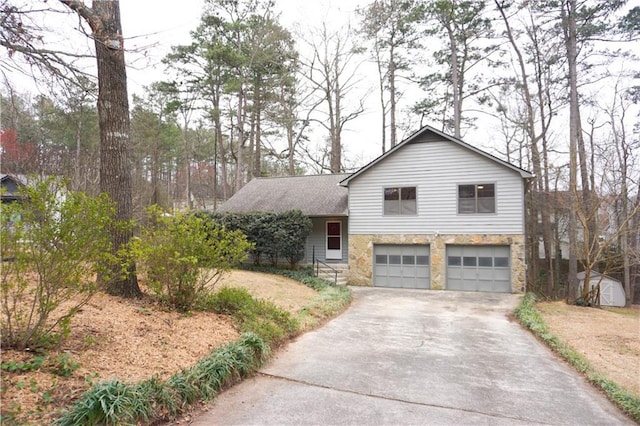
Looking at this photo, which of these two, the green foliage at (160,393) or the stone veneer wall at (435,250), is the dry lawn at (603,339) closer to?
the stone veneer wall at (435,250)

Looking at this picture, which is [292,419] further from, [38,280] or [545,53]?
[545,53]

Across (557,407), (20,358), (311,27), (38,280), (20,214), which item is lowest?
(557,407)

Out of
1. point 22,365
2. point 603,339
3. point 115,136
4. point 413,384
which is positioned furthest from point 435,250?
point 22,365

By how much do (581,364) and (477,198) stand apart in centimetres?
857

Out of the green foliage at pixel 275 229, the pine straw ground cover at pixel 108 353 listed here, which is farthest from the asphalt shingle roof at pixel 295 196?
the pine straw ground cover at pixel 108 353

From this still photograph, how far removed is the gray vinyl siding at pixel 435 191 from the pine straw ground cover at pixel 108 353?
379 inches

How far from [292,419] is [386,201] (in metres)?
11.7

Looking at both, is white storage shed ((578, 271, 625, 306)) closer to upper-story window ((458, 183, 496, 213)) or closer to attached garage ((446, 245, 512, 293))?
attached garage ((446, 245, 512, 293))

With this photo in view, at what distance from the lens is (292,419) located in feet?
11.1

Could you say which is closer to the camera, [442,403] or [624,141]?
[442,403]

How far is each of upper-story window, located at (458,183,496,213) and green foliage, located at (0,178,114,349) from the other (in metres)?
12.4

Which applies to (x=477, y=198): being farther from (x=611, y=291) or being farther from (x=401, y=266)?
(x=611, y=291)

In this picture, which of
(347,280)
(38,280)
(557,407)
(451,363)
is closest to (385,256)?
(347,280)

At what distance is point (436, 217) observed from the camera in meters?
13.6
